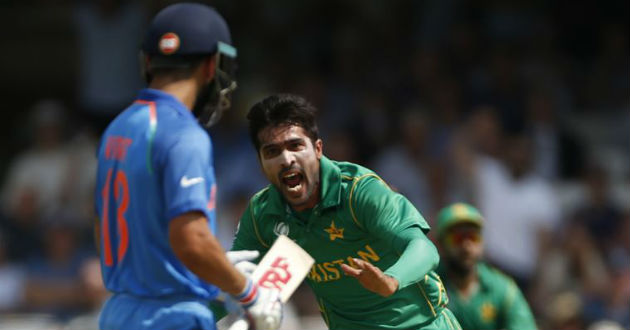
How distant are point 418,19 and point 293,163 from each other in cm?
672

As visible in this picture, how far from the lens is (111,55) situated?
1032 centimetres

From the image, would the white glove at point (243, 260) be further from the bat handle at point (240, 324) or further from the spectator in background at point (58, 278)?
the spectator in background at point (58, 278)

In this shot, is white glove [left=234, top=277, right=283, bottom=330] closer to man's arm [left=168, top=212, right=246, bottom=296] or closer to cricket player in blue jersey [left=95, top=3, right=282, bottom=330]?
cricket player in blue jersey [left=95, top=3, right=282, bottom=330]

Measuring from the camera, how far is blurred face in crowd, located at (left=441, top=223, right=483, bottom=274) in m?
6.80

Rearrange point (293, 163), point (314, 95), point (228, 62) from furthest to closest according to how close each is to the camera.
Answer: point (314, 95) < point (293, 163) < point (228, 62)

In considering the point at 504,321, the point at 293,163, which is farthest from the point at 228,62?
the point at 504,321

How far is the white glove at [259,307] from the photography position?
3.74 m

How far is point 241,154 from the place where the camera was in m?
9.78

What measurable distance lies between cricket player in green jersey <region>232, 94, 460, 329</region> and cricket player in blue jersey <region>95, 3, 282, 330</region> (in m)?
0.63

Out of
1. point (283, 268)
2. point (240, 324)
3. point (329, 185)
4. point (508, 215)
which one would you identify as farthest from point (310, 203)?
point (508, 215)

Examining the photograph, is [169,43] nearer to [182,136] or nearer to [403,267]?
[182,136]

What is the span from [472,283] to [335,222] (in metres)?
2.51

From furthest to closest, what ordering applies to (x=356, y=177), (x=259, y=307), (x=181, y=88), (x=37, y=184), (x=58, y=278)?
(x=37, y=184), (x=58, y=278), (x=356, y=177), (x=181, y=88), (x=259, y=307)

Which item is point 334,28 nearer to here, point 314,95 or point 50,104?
point 314,95
